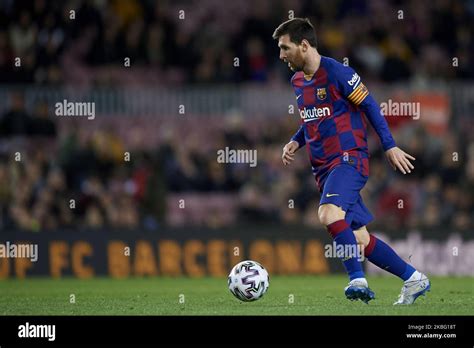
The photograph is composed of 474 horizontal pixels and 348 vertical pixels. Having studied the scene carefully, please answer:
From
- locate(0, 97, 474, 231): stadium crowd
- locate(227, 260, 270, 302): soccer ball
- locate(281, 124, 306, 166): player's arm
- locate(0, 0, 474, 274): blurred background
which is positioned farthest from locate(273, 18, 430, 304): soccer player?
locate(0, 97, 474, 231): stadium crowd

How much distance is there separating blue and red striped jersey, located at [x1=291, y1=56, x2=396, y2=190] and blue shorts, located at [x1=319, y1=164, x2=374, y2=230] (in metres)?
0.09

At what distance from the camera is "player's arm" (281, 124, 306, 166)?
1042 centimetres

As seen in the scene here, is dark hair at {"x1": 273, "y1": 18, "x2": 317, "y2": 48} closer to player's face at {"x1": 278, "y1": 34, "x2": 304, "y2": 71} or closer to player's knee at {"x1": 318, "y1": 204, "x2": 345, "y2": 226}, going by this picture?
player's face at {"x1": 278, "y1": 34, "x2": 304, "y2": 71}

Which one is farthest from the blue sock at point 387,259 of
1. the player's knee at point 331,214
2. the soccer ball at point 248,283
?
the soccer ball at point 248,283

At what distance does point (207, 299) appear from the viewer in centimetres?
1117

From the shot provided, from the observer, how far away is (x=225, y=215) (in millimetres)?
17984

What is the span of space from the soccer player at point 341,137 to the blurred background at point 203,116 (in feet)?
21.9

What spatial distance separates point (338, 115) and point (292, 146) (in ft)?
2.12
